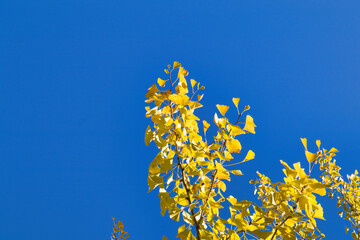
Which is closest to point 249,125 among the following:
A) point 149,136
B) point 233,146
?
point 233,146

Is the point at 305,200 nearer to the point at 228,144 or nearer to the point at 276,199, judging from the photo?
the point at 276,199

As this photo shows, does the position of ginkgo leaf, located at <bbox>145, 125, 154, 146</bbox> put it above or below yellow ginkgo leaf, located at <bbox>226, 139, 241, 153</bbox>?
above

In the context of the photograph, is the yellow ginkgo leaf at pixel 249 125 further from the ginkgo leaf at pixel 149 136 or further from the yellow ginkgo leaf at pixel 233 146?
the ginkgo leaf at pixel 149 136

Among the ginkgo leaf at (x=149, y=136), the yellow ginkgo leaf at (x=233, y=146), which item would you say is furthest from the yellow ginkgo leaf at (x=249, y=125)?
the ginkgo leaf at (x=149, y=136)

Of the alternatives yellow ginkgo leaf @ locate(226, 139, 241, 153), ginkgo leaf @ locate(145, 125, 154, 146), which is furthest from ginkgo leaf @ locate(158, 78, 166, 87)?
yellow ginkgo leaf @ locate(226, 139, 241, 153)

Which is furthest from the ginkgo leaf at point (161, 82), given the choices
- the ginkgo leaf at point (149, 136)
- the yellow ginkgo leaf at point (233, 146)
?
the yellow ginkgo leaf at point (233, 146)

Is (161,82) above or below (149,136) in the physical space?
above

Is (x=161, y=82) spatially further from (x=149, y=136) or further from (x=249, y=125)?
(x=249, y=125)

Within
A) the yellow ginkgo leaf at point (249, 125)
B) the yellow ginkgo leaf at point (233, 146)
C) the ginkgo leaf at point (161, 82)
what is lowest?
the yellow ginkgo leaf at point (233, 146)

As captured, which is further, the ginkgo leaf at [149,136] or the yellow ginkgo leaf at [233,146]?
the ginkgo leaf at [149,136]

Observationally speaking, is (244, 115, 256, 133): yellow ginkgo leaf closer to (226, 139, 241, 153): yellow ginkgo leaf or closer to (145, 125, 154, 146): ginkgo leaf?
(226, 139, 241, 153): yellow ginkgo leaf

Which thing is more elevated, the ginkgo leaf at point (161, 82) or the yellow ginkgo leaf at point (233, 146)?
the ginkgo leaf at point (161, 82)

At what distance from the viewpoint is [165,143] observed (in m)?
1.21

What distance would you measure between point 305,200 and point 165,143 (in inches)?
26.6
